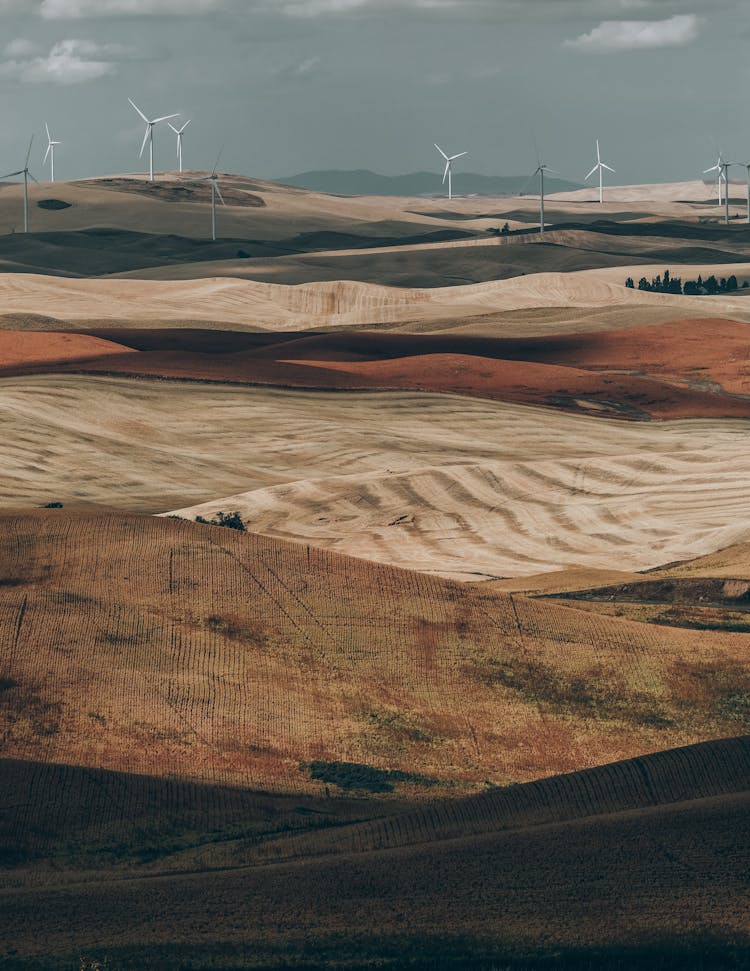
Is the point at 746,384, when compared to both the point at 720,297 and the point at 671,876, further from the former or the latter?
the point at 671,876

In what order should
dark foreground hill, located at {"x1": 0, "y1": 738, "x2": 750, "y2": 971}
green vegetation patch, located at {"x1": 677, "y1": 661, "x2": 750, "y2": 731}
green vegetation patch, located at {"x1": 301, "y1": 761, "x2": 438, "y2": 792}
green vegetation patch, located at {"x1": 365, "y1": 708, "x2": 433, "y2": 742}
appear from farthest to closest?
green vegetation patch, located at {"x1": 677, "y1": 661, "x2": 750, "y2": 731}, green vegetation patch, located at {"x1": 365, "y1": 708, "x2": 433, "y2": 742}, green vegetation patch, located at {"x1": 301, "y1": 761, "x2": 438, "y2": 792}, dark foreground hill, located at {"x1": 0, "y1": 738, "x2": 750, "y2": 971}

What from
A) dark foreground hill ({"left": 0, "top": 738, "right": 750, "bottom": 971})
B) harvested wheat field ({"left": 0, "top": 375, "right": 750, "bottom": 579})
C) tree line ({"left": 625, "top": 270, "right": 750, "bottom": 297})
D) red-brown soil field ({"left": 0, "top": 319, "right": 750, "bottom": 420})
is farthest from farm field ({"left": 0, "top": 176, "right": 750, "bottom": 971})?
tree line ({"left": 625, "top": 270, "right": 750, "bottom": 297})

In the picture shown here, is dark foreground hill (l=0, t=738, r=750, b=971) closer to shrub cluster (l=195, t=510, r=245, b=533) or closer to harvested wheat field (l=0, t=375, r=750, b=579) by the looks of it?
harvested wheat field (l=0, t=375, r=750, b=579)

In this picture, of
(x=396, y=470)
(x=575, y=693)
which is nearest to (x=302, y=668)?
(x=575, y=693)

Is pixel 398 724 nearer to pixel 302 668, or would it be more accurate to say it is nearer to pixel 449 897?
pixel 302 668

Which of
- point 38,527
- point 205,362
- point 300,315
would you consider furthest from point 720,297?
point 38,527

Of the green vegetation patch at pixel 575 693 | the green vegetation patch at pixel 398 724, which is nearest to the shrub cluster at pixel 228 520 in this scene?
the green vegetation patch at pixel 575 693
